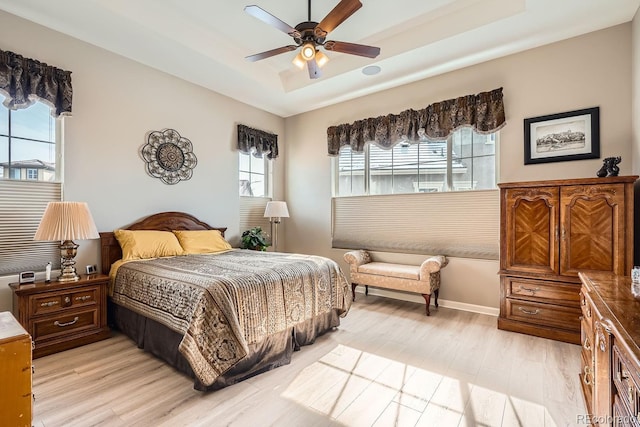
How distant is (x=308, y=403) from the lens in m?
1.95

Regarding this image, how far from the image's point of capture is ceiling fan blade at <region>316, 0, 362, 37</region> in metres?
2.21

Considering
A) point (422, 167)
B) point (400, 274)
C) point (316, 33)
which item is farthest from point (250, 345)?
point (422, 167)

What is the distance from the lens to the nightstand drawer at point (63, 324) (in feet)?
8.37

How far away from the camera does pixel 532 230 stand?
302 cm

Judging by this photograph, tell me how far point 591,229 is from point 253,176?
14.4 feet

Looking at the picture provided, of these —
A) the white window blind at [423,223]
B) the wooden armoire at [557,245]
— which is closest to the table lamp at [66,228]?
the white window blind at [423,223]

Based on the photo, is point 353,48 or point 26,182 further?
point 26,182

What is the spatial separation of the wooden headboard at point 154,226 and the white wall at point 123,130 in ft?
0.29

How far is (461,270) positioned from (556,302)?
1068mm

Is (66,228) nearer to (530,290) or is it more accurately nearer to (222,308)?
(222,308)

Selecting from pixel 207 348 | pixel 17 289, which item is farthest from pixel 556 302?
pixel 17 289

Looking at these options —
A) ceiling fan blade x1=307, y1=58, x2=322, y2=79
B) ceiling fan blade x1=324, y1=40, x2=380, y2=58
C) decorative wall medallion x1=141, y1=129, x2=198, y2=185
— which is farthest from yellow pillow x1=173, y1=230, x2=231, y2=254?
ceiling fan blade x1=324, y1=40, x2=380, y2=58

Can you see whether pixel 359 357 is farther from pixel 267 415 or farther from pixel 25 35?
pixel 25 35

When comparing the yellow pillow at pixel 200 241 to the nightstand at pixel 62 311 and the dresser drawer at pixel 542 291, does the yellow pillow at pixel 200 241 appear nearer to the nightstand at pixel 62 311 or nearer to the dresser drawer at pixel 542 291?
the nightstand at pixel 62 311
